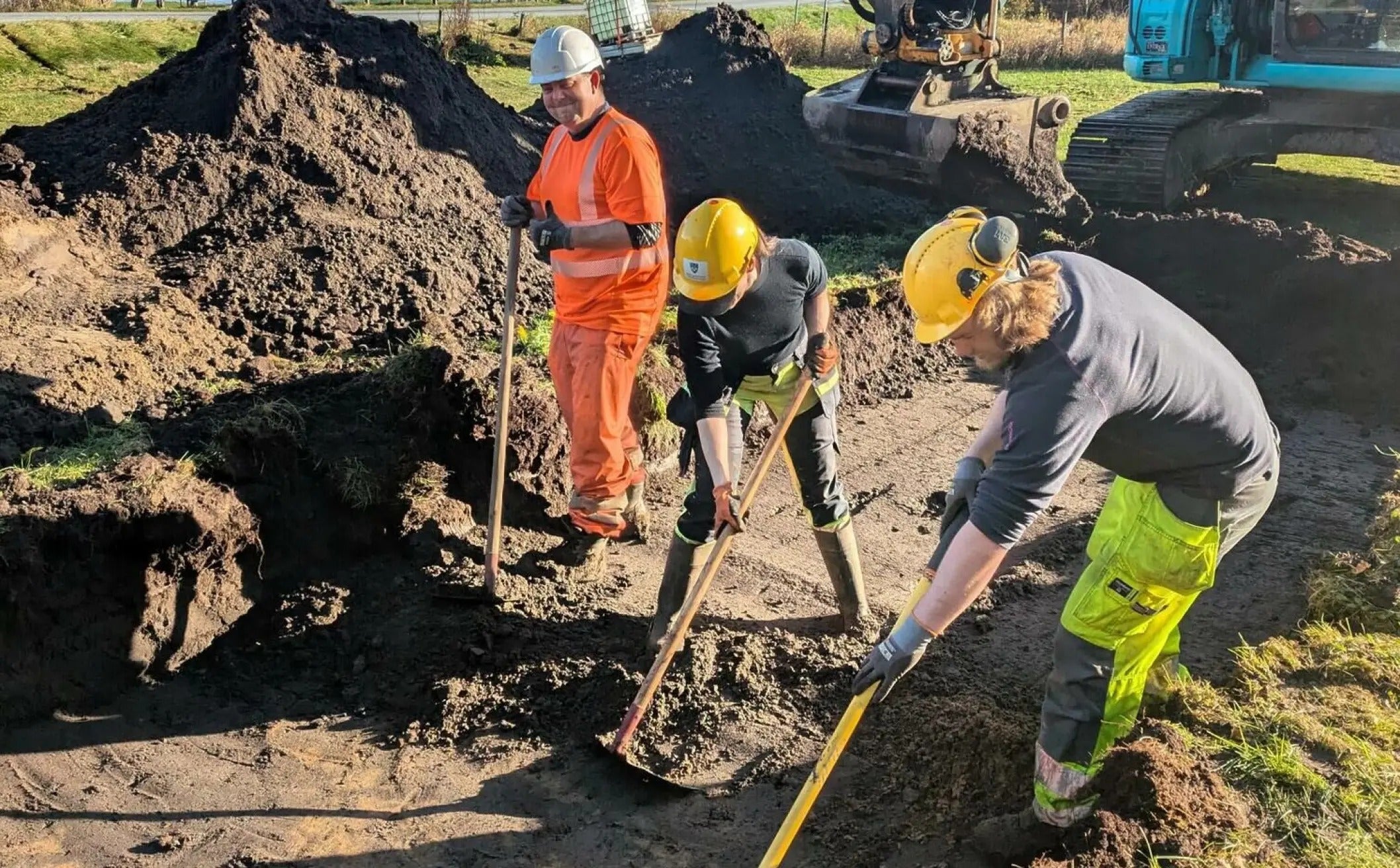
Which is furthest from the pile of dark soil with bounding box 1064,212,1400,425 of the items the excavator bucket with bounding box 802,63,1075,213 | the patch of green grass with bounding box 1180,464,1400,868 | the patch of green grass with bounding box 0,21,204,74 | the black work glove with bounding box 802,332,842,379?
the patch of green grass with bounding box 0,21,204,74

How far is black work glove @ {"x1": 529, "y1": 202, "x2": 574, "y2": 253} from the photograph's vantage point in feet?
16.4

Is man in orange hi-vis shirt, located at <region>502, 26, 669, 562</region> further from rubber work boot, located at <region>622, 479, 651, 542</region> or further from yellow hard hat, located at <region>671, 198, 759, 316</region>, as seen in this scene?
yellow hard hat, located at <region>671, 198, 759, 316</region>

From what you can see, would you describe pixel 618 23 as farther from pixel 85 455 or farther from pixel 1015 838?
pixel 1015 838

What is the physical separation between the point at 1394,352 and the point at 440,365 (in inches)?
248

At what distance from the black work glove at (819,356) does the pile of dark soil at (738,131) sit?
6.08 m

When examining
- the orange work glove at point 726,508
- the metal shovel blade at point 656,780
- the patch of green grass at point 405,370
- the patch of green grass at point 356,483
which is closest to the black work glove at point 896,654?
the orange work glove at point 726,508

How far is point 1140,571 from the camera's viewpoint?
11.5 feet

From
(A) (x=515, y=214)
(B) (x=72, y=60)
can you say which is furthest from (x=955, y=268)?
(B) (x=72, y=60)

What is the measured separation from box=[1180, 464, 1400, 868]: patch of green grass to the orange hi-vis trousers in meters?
2.61

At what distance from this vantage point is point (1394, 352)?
25.5 feet

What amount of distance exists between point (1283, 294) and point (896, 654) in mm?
6641

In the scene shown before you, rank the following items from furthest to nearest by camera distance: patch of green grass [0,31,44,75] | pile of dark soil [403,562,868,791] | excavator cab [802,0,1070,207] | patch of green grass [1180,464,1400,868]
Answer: patch of green grass [0,31,44,75] < excavator cab [802,0,1070,207] < pile of dark soil [403,562,868,791] < patch of green grass [1180,464,1400,868]

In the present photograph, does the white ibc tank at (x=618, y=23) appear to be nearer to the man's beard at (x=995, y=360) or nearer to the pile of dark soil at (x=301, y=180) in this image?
the pile of dark soil at (x=301, y=180)

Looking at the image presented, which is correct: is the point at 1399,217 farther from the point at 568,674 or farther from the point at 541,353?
the point at 568,674
